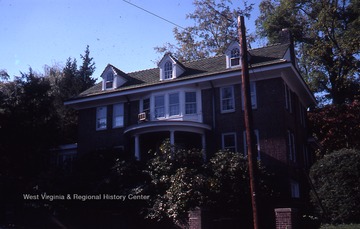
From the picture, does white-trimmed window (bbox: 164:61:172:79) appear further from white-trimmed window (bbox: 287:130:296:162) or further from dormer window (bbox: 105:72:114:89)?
white-trimmed window (bbox: 287:130:296:162)

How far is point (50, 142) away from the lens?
2817 centimetres

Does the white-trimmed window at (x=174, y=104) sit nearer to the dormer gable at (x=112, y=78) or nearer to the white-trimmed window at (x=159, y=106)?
the white-trimmed window at (x=159, y=106)

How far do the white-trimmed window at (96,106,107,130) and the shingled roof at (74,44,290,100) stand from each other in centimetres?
116

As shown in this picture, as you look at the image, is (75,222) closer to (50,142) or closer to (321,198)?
(50,142)

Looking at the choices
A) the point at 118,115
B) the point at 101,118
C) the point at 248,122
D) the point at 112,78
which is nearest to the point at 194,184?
the point at 248,122

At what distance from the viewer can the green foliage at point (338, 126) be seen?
31094 millimetres

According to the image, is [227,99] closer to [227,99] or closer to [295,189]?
[227,99]

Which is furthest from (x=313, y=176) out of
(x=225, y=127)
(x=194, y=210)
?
(x=194, y=210)

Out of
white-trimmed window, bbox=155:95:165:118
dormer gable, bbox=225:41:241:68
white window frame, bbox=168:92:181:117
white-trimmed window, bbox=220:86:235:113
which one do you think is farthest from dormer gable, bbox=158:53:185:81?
white-trimmed window, bbox=220:86:235:113

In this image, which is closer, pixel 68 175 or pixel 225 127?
pixel 68 175

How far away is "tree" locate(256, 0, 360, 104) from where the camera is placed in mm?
33344

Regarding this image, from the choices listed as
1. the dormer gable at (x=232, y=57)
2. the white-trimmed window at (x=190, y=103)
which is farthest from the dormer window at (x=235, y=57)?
the white-trimmed window at (x=190, y=103)

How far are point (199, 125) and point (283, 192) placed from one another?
5607 millimetres

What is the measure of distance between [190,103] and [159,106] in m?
1.98
